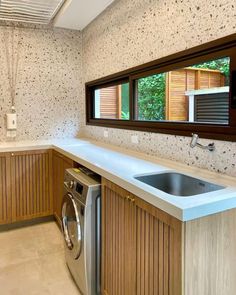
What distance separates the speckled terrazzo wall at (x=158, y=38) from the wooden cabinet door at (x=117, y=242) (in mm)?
641

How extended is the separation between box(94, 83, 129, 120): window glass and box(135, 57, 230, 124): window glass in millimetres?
368

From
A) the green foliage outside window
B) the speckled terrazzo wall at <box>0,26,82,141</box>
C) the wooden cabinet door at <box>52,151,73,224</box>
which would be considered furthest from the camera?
the speckled terrazzo wall at <box>0,26,82,141</box>

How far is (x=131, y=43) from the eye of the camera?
2648 millimetres

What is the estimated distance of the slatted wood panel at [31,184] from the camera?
3123mm

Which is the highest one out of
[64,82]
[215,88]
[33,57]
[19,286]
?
[33,57]

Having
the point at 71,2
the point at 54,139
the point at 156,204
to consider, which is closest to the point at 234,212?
the point at 156,204

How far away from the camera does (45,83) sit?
3766 mm

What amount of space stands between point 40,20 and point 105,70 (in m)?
1.11

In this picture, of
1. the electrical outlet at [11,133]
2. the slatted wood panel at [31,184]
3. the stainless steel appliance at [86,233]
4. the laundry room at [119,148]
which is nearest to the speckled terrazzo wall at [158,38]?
the laundry room at [119,148]

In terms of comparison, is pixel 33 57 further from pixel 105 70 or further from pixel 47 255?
pixel 47 255

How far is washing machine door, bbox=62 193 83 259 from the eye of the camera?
1962 millimetres

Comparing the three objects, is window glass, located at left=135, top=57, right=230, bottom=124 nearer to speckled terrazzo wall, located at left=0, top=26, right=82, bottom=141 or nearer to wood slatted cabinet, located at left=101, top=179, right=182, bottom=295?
wood slatted cabinet, located at left=101, top=179, right=182, bottom=295

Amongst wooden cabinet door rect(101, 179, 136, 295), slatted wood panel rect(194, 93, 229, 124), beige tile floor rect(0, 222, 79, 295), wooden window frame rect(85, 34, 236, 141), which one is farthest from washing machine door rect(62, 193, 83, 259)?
slatted wood panel rect(194, 93, 229, 124)

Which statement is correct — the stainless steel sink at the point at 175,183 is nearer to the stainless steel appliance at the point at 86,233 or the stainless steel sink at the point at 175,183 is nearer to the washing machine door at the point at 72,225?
the stainless steel appliance at the point at 86,233
